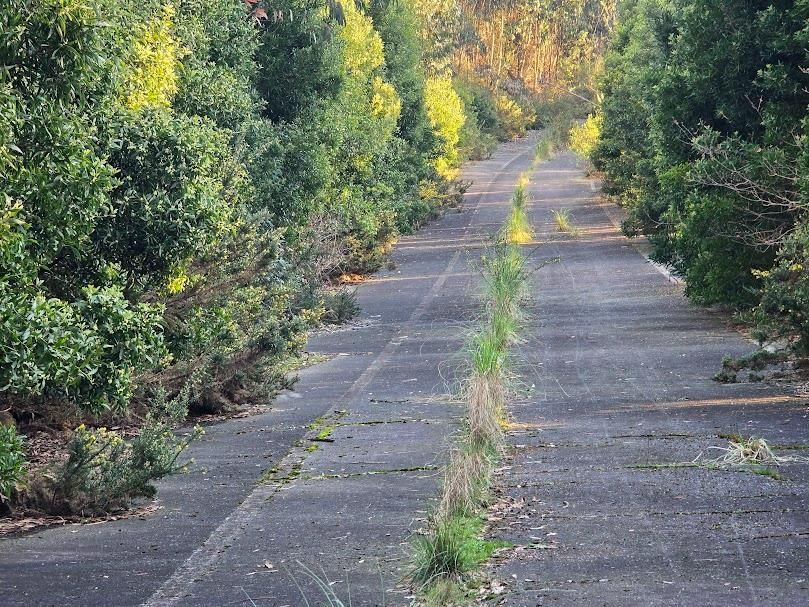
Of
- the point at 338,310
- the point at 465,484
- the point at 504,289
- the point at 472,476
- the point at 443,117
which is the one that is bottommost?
the point at 338,310

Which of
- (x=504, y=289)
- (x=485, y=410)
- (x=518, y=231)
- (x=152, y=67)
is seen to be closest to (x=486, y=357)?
(x=485, y=410)

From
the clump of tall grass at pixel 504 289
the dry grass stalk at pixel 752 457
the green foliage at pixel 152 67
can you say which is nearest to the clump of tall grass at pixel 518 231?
the clump of tall grass at pixel 504 289

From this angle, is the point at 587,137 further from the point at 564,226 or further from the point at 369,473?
the point at 369,473

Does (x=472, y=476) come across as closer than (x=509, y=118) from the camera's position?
Yes

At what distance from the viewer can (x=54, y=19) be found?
29.7 feet

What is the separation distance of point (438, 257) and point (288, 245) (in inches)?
589

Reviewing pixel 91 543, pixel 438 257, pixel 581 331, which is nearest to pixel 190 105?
pixel 581 331

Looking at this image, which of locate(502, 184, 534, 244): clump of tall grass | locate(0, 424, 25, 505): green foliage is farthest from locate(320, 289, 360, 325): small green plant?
locate(0, 424, 25, 505): green foliage

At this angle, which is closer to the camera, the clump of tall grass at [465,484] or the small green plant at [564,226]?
the clump of tall grass at [465,484]

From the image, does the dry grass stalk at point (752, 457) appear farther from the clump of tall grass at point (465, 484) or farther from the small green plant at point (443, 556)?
the small green plant at point (443, 556)

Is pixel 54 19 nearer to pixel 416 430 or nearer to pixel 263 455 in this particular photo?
pixel 263 455

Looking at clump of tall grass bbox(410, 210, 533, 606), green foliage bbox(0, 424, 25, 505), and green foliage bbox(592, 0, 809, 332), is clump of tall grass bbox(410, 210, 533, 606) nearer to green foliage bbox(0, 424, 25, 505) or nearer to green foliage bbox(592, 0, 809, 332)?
green foliage bbox(0, 424, 25, 505)

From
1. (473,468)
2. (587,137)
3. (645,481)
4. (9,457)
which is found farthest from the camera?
(587,137)

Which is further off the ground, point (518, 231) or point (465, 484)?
point (465, 484)
